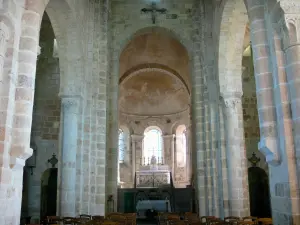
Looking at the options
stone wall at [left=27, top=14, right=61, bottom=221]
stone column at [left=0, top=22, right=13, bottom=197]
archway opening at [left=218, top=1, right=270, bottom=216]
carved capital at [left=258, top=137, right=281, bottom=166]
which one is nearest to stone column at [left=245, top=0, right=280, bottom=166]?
carved capital at [left=258, top=137, right=281, bottom=166]

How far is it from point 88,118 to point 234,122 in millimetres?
4728

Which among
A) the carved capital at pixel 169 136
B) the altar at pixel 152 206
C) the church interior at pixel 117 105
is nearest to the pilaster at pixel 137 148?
the carved capital at pixel 169 136

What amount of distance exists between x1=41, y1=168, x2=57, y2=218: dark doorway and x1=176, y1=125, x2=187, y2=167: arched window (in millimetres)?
10777

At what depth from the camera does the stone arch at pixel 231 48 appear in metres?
11.0

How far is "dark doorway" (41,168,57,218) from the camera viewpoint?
1416 centimetres

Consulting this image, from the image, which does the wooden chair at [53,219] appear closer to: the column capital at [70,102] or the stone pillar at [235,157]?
the column capital at [70,102]

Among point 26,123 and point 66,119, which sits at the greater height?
point 66,119

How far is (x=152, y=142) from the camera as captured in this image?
2478 cm

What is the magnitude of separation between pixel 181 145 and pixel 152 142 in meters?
2.19

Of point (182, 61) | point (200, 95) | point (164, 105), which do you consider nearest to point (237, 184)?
point (200, 95)

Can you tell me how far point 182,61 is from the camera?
1936 centimetres

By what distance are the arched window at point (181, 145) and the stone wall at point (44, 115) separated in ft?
37.3

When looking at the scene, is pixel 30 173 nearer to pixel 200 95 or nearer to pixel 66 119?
pixel 66 119

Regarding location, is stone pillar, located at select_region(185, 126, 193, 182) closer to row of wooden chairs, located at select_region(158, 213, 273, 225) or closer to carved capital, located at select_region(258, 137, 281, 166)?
row of wooden chairs, located at select_region(158, 213, 273, 225)
